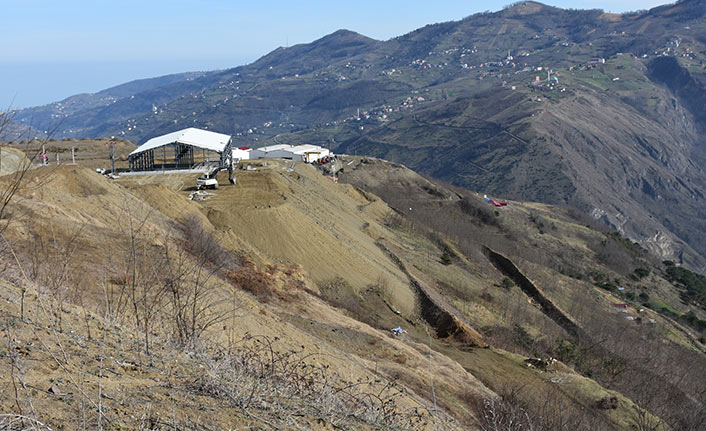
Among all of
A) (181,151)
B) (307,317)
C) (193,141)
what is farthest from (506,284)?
(181,151)

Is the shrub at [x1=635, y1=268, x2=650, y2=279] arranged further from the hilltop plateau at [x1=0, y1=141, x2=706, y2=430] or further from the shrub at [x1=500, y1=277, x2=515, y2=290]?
the shrub at [x1=500, y1=277, x2=515, y2=290]

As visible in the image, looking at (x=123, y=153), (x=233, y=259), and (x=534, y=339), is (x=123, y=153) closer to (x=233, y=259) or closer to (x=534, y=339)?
(x=233, y=259)

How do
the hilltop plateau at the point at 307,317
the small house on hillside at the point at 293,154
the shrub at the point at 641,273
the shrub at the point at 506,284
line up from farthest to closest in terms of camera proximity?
1. the small house on hillside at the point at 293,154
2. the shrub at the point at 641,273
3. the shrub at the point at 506,284
4. the hilltop plateau at the point at 307,317

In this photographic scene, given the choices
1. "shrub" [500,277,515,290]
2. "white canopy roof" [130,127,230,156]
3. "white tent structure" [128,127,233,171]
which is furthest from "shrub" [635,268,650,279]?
"white canopy roof" [130,127,230,156]

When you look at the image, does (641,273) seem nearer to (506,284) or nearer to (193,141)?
(506,284)

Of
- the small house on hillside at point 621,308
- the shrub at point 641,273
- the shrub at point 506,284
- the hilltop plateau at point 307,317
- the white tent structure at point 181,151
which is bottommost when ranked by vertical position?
the shrub at point 641,273

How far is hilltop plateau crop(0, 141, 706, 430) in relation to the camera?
7434mm

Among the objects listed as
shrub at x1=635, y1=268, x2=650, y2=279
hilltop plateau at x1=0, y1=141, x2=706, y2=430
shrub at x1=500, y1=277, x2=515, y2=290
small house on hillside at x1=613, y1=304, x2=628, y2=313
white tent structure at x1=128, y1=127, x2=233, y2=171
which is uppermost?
white tent structure at x1=128, y1=127, x2=233, y2=171

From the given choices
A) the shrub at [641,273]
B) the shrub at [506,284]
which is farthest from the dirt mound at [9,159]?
the shrub at [641,273]

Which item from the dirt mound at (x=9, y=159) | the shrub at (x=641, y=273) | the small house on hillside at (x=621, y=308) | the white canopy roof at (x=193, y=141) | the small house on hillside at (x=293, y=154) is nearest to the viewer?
the dirt mound at (x=9, y=159)

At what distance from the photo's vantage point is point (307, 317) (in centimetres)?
2092

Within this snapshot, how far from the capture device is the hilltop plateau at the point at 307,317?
7.43 metres

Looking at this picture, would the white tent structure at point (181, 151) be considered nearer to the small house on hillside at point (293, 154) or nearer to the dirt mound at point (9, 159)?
the dirt mound at point (9, 159)

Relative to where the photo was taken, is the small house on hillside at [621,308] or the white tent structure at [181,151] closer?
the small house on hillside at [621,308]
